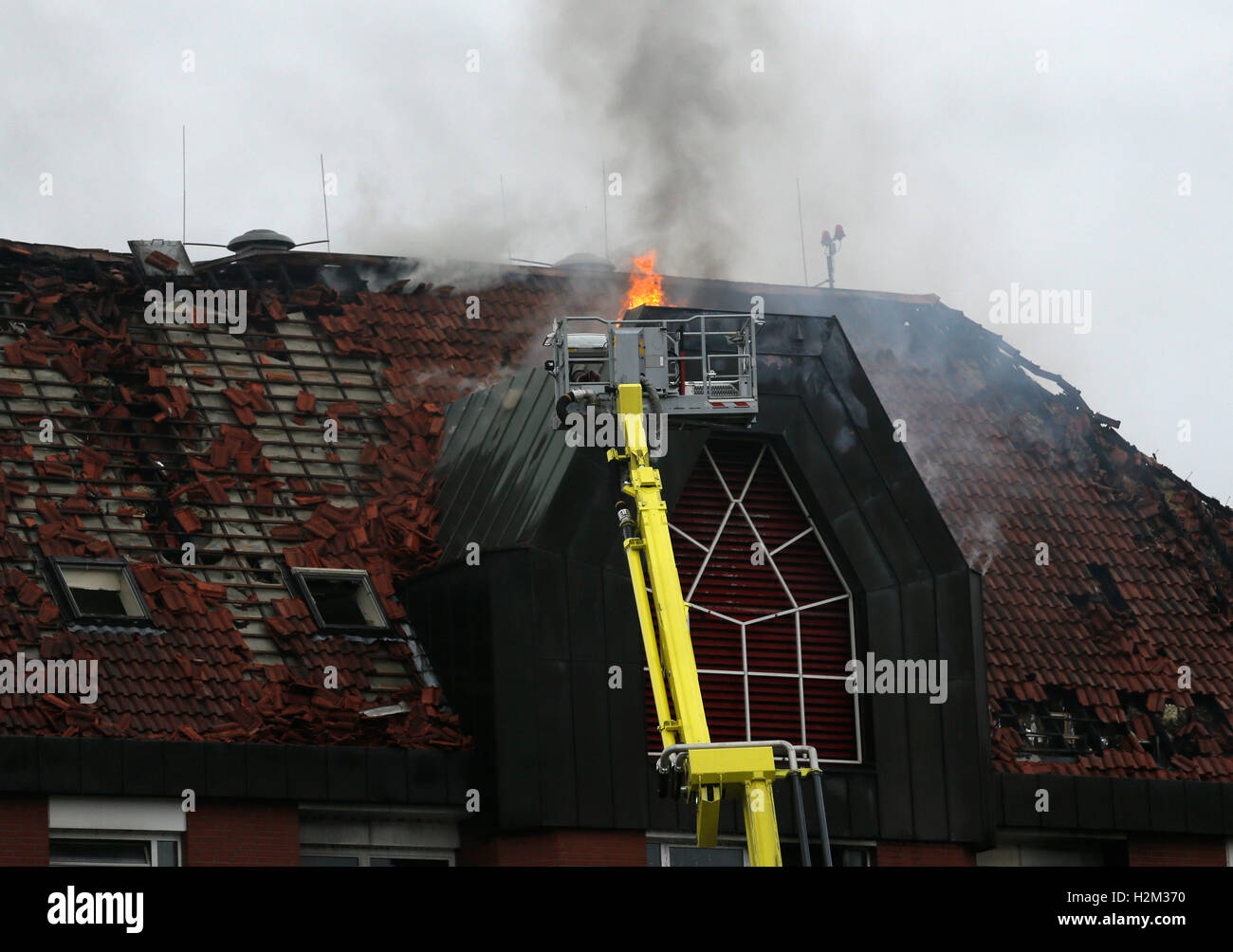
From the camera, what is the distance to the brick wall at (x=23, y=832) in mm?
24359

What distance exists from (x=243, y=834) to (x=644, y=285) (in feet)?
35.9

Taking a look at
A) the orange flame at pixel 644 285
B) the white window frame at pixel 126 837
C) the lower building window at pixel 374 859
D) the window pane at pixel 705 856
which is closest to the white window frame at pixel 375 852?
the lower building window at pixel 374 859

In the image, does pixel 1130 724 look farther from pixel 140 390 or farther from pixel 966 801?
pixel 140 390

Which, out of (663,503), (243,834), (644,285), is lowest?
(243,834)

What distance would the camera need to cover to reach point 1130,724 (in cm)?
3050

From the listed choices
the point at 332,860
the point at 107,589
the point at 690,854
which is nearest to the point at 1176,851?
the point at 690,854

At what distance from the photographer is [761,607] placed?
2856 cm

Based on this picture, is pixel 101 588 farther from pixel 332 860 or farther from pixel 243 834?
pixel 332 860

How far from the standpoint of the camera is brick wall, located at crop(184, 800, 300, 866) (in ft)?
83.0

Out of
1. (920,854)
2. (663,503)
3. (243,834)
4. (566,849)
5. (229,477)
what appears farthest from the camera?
(229,477)

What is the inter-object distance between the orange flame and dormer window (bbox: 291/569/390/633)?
20.2 feet

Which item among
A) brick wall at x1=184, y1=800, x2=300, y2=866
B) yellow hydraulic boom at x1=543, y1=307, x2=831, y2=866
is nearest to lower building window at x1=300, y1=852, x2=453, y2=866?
brick wall at x1=184, y1=800, x2=300, y2=866

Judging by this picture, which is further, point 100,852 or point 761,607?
point 761,607
